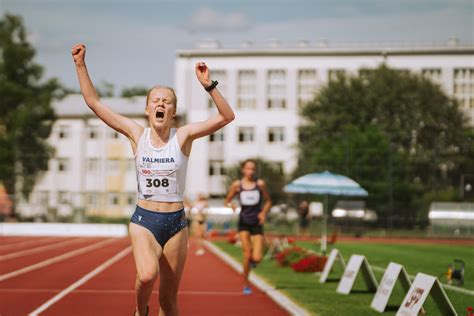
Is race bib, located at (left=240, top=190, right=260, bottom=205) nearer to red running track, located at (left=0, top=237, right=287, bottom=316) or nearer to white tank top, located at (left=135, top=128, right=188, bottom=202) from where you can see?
red running track, located at (left=0, top=237, right=287, bottom=316)

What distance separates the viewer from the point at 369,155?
48.5 metres

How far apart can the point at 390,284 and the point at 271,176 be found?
41.8 metres

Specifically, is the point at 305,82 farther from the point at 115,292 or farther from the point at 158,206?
the point at 158,206

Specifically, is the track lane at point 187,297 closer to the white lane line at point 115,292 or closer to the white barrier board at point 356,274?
the white lane line at point 115,292

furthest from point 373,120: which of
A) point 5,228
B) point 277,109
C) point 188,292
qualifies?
point 188,292

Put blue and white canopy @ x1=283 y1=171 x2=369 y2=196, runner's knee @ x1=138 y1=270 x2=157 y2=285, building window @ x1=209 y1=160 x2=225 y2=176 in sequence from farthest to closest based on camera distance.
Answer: building window @ x1=209 y1=160 x2=225 y2=176 < blue and white canopy @ x1=283 y1=171 x2=369 y2=196 < runner's knee @ x1=138 y1=270 x2=157 y2=285

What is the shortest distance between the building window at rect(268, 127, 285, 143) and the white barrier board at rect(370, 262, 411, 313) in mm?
76105

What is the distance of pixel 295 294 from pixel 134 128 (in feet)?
25.5

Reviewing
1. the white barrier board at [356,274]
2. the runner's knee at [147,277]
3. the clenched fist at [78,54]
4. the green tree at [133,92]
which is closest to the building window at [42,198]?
the white barrier board at [356,274]

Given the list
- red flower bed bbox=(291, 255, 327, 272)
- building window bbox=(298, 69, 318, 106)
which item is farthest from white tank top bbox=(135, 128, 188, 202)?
building window bbox=(298, 69, 318, 106)

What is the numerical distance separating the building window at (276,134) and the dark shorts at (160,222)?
8152 cm

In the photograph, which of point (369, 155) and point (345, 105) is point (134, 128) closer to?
point (369, 155)

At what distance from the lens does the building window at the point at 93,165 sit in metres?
59.6

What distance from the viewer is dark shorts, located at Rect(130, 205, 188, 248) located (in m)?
7.77
